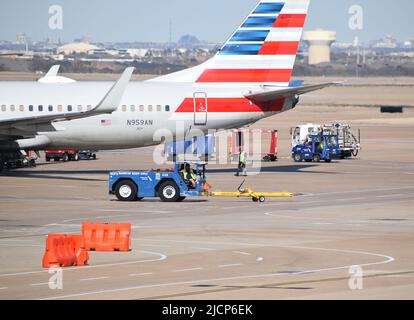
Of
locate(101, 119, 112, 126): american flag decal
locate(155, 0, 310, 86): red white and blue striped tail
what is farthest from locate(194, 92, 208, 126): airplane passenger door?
locate(101, 119, 112, 126): american flag decal

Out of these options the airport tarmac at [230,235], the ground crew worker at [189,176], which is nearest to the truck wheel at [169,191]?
the airport tarmac at [230,235]

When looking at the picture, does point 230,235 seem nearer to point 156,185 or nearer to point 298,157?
point 156,185

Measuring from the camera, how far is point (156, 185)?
52.8 metres

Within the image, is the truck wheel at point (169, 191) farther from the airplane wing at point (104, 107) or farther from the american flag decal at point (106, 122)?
the american flag decal at point (106, 122)

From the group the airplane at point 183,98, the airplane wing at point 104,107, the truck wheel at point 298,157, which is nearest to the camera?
the airplane wing at point 104,107

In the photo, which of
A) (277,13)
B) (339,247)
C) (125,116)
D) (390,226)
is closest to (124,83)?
(125,116)

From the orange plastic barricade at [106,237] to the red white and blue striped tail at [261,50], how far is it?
29453mm

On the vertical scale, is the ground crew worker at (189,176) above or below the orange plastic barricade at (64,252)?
above

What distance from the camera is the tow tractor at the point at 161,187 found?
172ft

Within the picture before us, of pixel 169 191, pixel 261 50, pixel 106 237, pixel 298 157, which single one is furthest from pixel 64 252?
pixel 298 157

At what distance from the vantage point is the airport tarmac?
30.1 metres

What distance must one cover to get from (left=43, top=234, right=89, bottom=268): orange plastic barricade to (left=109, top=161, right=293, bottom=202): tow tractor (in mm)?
17506
